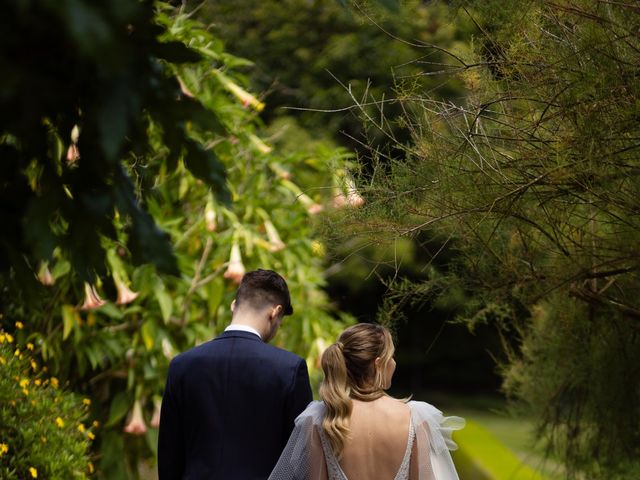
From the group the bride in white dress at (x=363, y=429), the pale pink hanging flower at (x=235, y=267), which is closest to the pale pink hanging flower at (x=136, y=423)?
the pale pink hanging flower at (x=235, y=267)

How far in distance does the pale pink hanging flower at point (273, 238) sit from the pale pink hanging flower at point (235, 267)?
0.34 metres

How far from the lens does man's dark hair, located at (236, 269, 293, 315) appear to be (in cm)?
374

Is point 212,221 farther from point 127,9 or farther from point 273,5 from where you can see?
point 273,5

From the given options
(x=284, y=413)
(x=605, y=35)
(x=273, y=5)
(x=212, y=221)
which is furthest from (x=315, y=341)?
(x=273, y=5)

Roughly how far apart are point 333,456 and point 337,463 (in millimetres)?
28

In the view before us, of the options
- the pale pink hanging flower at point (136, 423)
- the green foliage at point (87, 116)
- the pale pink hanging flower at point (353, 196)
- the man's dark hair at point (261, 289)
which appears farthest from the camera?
the pale pink hanging flower at point (136, 423)

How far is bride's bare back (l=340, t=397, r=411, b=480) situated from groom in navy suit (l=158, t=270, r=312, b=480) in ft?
1.13

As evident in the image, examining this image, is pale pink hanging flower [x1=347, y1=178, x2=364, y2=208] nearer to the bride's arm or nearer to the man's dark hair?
the man's dark hair

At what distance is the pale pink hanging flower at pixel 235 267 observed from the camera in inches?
253

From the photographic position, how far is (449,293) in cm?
493

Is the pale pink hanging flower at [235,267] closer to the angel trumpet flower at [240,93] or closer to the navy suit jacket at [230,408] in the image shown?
the angel trumpet flower at [240,93]

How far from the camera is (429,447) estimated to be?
3463mm

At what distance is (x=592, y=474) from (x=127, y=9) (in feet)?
18.1

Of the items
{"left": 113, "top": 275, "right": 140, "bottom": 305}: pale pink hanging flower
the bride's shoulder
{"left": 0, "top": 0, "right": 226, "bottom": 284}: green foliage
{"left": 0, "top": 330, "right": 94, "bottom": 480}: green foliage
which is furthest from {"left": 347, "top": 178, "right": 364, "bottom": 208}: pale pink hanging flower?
{"left": 0, "top": 0, "right": 226, "bottom": 284}: green foliage
